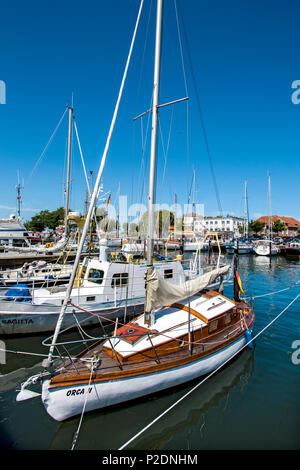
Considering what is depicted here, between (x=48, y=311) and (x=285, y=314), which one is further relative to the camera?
(x=285, y=314)

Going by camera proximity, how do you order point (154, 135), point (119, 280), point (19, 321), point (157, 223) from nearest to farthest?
point (154, 135)
point (19, 321)
point (119, 280)
point (157, 223)

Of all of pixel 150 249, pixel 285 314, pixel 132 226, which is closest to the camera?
pixel 150 249

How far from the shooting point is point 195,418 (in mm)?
6289

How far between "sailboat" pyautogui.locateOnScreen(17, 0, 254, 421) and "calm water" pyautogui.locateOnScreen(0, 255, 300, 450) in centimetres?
48

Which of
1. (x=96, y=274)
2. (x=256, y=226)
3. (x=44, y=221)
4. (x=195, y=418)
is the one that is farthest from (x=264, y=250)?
(x=44, y=221)

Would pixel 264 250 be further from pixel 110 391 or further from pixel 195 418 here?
pixel 110 391

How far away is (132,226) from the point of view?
44375mm

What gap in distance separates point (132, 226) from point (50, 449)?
130 feet

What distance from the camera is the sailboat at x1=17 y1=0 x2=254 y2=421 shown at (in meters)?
5.50

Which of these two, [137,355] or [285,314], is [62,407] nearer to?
[137,355]

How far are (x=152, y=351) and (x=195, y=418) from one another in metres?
2.02

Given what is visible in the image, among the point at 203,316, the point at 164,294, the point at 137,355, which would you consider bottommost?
the point at 137,355
